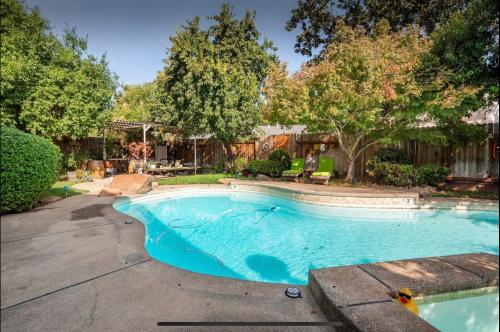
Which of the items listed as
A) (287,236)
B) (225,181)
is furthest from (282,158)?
(287,236)

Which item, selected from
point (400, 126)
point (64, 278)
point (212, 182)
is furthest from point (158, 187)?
point (400, 126)

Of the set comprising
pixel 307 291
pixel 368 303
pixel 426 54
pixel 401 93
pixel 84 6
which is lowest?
pixel 307 291

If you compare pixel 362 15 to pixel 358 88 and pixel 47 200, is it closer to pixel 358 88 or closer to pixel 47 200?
pixel 358 88

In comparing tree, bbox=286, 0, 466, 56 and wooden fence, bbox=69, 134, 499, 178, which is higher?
tree, bbox=286, 0, 466, 56

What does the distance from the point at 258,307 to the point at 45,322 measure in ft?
5.70

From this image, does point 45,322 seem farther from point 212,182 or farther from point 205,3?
point 212,182

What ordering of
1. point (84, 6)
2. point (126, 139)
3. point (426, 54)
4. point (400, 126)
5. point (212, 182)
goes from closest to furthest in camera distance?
point (84, 6) → point (426, 54) → point (400, 126) → point (212, 182) → point (126, 139)

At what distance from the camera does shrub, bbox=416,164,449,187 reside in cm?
1005

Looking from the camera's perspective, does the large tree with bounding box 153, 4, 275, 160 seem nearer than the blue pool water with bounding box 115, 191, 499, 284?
No

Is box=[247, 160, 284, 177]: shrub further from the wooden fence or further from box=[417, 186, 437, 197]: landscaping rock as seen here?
box=[417, 186, 437, 197]: landscaping rock

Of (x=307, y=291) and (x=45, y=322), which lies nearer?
(x=45, y=322)

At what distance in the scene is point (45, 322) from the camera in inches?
84.3

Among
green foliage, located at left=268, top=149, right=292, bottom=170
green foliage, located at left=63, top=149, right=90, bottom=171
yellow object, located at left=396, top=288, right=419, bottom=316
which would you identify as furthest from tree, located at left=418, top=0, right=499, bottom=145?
green foliage, located at left=63, top=149, right=90, bottom=171

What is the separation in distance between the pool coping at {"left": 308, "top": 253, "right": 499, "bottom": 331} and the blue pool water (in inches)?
41.1
